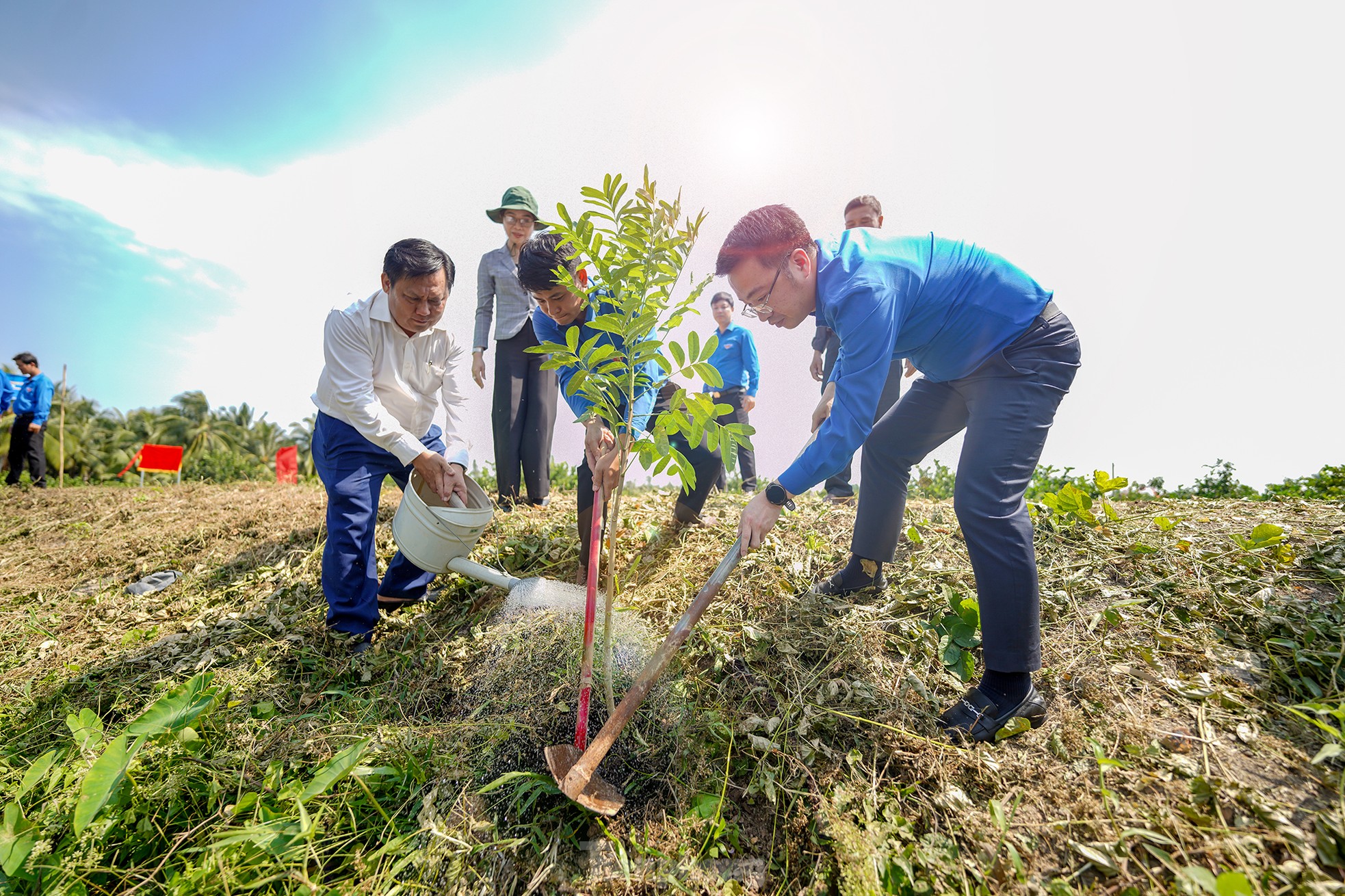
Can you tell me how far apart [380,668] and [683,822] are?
175 cm

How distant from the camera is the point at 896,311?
2.12 meters

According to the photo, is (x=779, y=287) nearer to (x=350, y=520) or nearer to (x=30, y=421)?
(x=350, y=520)

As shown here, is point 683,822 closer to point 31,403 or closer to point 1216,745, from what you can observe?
point 1216,745

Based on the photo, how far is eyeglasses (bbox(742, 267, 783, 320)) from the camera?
2.21 metres

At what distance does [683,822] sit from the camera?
1.89 metres

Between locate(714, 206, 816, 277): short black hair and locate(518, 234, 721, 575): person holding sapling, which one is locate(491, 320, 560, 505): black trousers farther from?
locate(714, 206, 816, 277): short black hair

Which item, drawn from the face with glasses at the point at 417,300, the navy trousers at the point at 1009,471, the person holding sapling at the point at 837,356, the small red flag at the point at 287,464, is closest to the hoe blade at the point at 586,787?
the navy trousers at the point at 1009,471

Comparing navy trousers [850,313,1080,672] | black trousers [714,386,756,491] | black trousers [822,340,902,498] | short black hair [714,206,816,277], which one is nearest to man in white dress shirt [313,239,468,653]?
short black hair [714,206,816,277]

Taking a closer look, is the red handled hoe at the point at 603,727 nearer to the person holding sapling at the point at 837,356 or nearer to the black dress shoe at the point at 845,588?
the black dress shoe at the point at 845,588

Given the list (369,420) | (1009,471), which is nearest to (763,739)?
(1009,471)

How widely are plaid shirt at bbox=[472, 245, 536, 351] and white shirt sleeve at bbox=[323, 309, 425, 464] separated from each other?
1.50 m

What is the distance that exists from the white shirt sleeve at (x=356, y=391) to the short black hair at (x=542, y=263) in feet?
3.16

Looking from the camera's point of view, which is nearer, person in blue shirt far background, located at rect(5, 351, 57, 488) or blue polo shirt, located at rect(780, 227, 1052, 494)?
blue polo shirt, located at rect(780, 227, 1052, 494)

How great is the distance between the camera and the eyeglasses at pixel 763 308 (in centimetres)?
221
